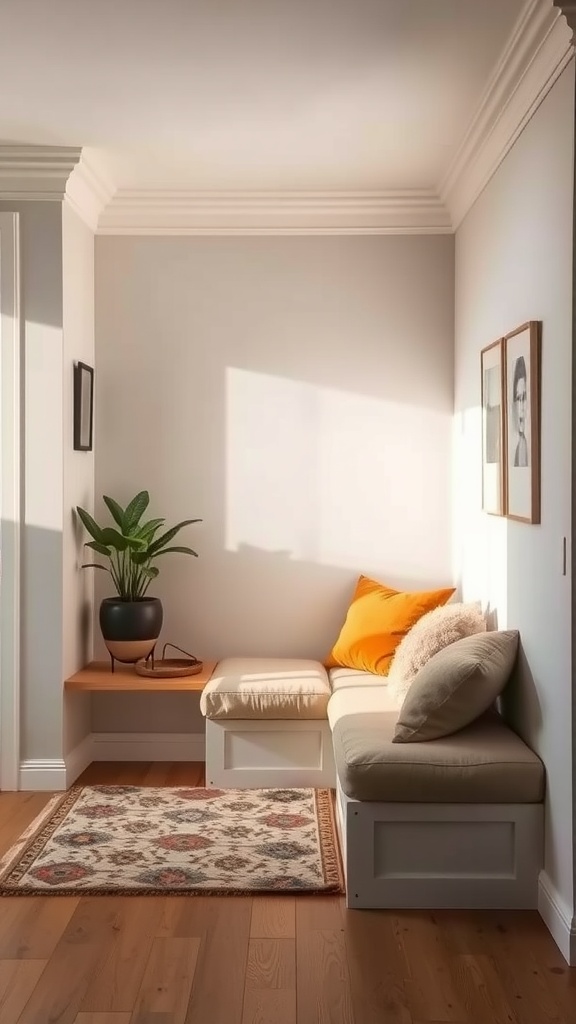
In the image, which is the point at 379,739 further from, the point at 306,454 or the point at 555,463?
the point at 306,454

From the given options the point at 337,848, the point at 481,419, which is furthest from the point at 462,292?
the point at 337,848

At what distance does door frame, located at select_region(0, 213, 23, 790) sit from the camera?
4.41 metres

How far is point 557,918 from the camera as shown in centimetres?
303

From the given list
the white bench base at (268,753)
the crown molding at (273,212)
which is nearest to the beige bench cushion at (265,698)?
the white bench base at (268,753)

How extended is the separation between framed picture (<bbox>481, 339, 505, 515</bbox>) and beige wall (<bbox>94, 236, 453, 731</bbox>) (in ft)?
2.85

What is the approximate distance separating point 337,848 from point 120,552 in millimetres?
1860

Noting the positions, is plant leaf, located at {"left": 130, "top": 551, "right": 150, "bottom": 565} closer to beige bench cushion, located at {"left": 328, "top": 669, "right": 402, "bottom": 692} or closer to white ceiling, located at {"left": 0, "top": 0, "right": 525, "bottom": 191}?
beige bench cushion, located at {"left": 328, "top": 669, "right": 402, "bottom": 692}

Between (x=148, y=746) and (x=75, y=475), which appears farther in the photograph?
(x=148, y=746)

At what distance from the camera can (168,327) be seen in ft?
16.5

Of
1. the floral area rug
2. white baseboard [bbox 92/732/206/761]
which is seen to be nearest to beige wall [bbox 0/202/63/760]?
the floral area rug

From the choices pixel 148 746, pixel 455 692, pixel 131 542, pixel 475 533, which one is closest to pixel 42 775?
pixel 148 746

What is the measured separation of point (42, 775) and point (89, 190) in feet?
8.21

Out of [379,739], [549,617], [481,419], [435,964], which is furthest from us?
[481,419]

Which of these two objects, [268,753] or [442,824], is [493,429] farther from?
[268,753]
